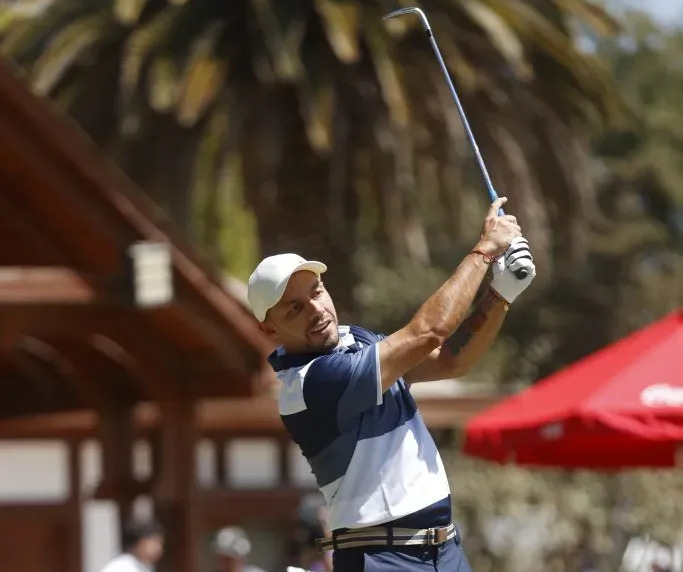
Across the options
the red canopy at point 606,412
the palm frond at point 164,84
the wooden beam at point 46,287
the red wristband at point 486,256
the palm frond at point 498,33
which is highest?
the palm frond at point 498,33

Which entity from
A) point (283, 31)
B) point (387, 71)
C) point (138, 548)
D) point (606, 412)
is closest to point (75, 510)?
point (283, 31)

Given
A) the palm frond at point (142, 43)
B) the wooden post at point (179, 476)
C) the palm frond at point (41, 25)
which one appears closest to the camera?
the wooden post at point (179, 476)

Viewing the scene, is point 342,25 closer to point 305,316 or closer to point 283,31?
point 283,31

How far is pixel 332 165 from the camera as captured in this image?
641 inches

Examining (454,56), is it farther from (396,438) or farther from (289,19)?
(396,438)

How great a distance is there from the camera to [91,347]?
36.8 feet

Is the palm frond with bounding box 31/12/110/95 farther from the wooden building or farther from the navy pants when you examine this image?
the navy pants

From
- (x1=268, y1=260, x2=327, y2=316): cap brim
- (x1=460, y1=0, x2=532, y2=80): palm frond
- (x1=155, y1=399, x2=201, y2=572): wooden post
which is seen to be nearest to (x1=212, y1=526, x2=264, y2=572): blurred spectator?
(x1=155, y1=399, x2=201, y2=572): wooden post

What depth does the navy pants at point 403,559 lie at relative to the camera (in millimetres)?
4910

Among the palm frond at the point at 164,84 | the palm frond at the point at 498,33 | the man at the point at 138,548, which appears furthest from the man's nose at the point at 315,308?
the palm frond at the point at 498,33

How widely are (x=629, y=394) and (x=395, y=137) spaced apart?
24.0 ft

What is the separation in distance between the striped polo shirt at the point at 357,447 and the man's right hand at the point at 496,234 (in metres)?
0.42

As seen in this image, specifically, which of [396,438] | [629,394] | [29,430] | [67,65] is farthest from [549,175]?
[396,438]

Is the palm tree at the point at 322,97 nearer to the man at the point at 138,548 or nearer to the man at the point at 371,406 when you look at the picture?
the man at the point at 138,548
